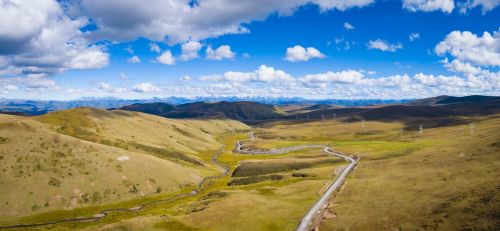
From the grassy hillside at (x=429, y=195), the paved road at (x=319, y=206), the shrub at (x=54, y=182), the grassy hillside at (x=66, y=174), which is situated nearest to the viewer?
the grassy hillside at (x=429, y=195)

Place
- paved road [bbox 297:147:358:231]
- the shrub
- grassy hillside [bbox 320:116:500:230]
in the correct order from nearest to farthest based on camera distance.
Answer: grassy hillside [bbox 320:116:500:230] < paved road [bbox 297:147:358:231] < the shrub

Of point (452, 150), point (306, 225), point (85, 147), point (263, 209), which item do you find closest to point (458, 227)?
point (306, 225)

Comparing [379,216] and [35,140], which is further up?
[35,140]

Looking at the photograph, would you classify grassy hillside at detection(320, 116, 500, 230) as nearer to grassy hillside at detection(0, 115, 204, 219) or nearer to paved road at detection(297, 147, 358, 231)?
paved road at detection(297, 147, 358, 231)

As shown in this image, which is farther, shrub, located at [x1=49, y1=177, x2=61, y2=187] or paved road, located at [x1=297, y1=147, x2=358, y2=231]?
shrub, located at [x1=49, y1=177, x2=61, y2=187]

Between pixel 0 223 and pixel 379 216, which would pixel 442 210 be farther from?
pixel 0 223

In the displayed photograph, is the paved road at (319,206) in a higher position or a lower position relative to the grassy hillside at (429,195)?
lower

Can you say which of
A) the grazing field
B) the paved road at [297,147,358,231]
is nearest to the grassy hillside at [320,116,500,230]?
the grazing field

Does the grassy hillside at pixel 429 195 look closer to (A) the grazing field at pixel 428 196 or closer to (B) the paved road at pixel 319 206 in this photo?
(A) the grazing field at pixel 428 196

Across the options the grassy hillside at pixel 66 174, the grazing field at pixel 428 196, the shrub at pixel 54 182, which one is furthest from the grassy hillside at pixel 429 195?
the shrub at pixel 54 182

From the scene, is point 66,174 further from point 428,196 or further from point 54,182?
point 428,196

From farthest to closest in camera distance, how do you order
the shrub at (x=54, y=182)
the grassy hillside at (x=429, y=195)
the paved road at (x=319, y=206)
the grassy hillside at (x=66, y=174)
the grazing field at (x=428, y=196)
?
the shrub at (x=54, y=182)
the grassy hillside at (x=66, y=174)
the paved road at (x=319, y=206)
the grazing field at (x=428, y=196)
the grassy hillside at (x=429, y=195)
